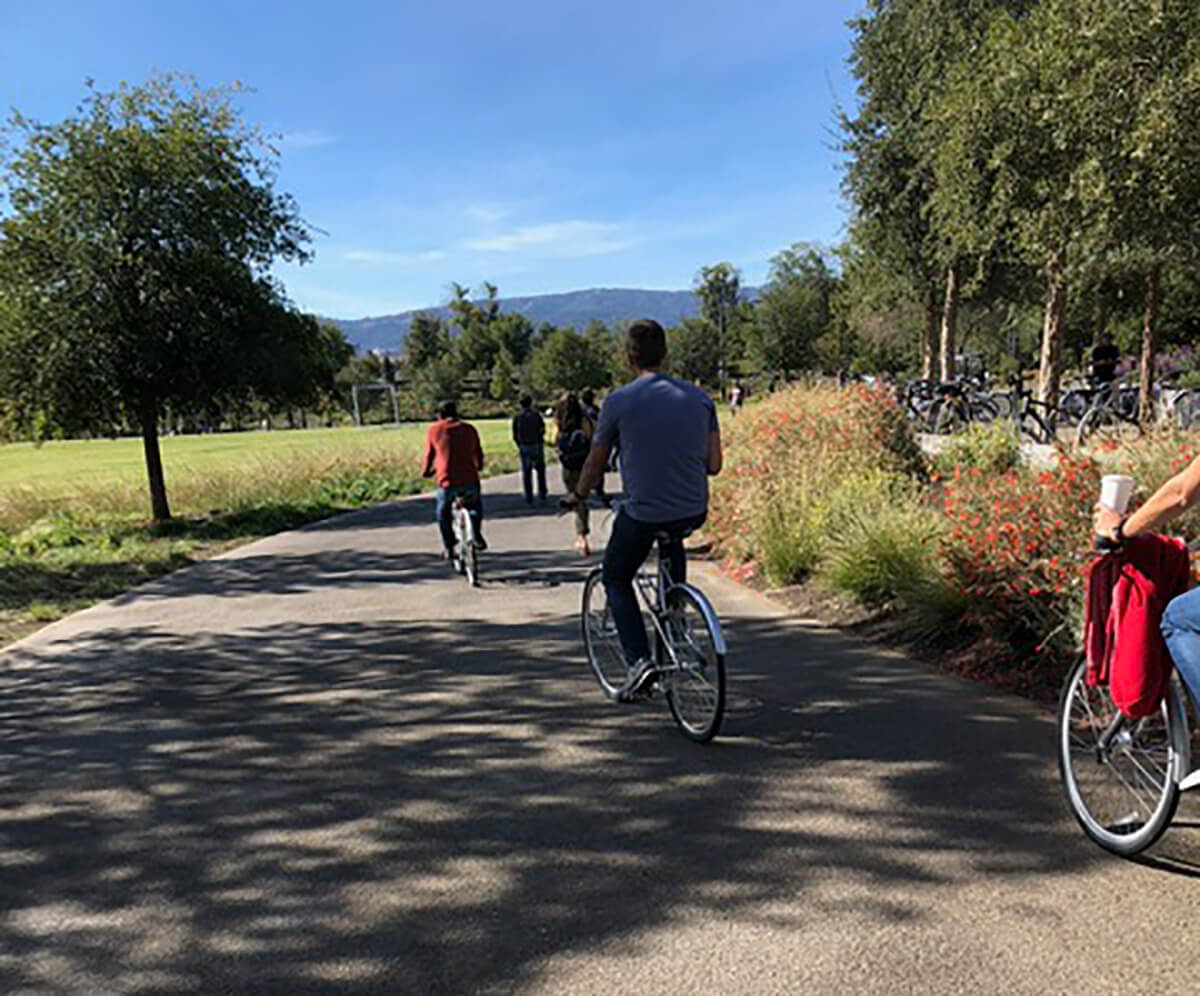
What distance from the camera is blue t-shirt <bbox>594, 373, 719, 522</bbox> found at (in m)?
4.39

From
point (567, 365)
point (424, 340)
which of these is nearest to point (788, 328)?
point (567, 365)

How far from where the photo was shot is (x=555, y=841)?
349 cm

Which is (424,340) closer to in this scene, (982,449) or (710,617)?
(982,449)

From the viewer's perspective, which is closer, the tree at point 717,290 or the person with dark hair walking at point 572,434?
the person with dark hair walking at point 572,434

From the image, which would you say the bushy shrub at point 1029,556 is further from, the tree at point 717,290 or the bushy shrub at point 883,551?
the tree at point 717,290

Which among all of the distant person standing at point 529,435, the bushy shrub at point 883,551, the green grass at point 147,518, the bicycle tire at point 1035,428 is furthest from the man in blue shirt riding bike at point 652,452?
Result: the distant person standing at point 529,435

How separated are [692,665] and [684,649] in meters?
0.11

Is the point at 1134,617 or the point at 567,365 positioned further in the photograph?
the point at 567,365

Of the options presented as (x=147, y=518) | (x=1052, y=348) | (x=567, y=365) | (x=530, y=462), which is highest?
(x=567, y=365)

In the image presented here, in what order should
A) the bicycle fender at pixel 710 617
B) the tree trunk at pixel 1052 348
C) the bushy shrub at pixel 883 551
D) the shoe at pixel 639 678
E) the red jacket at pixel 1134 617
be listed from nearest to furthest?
1. the red jacket at pixel 1134 617
2. the bicycle fender at pixel 710 617
3. the shoe at pixel 639 678
4. the bushy shrub at pixel 883 551
5. the tree trunk at pixel 1052 348

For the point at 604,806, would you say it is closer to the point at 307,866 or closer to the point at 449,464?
the point at 307,866

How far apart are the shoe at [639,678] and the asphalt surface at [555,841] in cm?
18

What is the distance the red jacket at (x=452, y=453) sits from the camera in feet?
30.4

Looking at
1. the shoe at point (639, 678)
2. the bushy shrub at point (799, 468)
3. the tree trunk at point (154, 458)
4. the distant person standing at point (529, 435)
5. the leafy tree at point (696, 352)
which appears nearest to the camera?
the shoe at point (639, 678)
